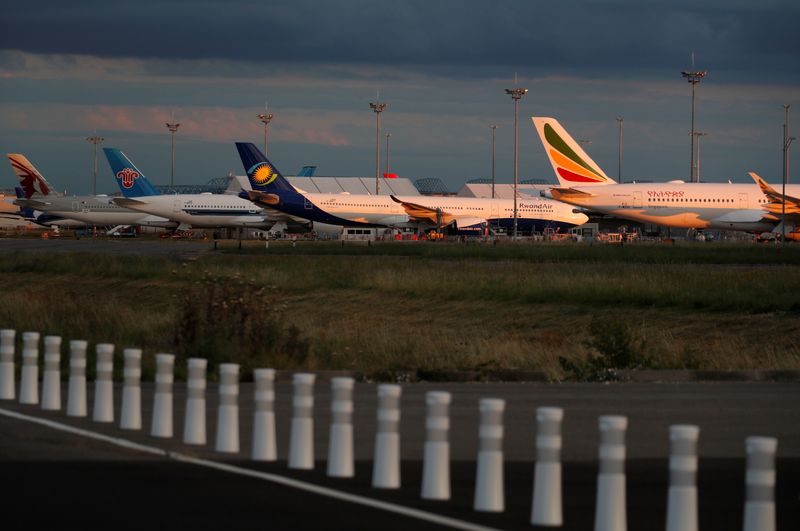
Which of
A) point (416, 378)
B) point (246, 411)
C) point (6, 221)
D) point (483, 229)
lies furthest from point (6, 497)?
point (6, 221)

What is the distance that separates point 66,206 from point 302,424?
9436 cm

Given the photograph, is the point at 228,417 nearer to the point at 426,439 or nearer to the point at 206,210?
the point at 426,439

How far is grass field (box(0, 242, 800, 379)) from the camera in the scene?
19781mm

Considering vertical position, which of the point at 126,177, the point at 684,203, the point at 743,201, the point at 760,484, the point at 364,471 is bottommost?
the point at 364,471

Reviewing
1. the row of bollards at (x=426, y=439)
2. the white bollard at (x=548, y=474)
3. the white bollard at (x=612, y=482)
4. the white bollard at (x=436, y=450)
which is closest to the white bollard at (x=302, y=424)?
the row of bollards at (x=426, y=439)

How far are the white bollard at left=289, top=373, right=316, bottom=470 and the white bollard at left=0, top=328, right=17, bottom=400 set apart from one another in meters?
5.25

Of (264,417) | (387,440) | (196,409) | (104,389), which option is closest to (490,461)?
(387,440)

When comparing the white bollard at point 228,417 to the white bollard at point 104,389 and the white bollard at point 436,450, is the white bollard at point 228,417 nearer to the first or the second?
the white bollard at point 104,389

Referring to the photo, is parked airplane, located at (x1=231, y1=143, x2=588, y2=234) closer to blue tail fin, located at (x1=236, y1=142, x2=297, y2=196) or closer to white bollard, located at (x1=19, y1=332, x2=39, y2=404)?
blue tail fin, located at (x1=236, y1=142, x2=297, y2=196)

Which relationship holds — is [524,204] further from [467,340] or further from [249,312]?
[249,312]

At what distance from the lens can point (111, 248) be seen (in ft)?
216

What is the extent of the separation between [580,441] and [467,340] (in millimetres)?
13676

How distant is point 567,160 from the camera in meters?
81.5

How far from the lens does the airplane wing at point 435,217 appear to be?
87938 millimetres
